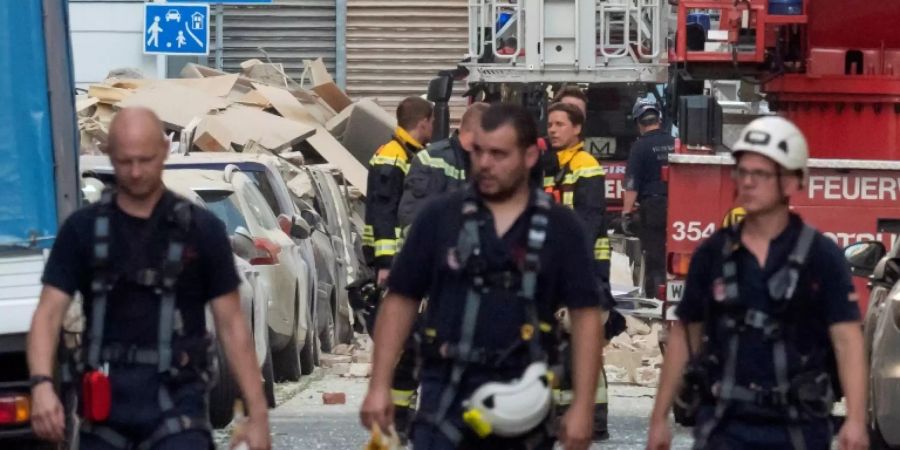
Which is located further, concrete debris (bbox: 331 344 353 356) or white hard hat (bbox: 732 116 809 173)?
concrete debris (bbox: 331 344 353 356)

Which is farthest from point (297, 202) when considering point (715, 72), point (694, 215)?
point (694, 215)

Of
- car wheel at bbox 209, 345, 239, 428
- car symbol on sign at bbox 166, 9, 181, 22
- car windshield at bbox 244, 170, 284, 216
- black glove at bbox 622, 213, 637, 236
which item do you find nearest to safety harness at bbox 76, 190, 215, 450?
car wheel at bbox 209, 345, 239, 428

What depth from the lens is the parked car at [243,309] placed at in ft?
35.1

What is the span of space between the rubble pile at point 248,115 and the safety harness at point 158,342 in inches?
551

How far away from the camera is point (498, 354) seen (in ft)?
19.8

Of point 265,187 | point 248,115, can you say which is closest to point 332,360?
point 265,187

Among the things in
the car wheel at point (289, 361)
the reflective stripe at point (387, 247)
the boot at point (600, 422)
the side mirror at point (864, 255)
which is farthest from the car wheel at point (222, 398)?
the side mirror at point (864, 255)

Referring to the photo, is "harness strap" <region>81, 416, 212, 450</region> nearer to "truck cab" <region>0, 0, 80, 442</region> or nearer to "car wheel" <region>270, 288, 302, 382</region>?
"truck cab" <region>0, 0, 80, 442</region>

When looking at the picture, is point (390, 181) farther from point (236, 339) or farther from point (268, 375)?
point (236, 339)

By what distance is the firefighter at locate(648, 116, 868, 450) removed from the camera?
6.00 metres

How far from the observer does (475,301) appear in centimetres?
605

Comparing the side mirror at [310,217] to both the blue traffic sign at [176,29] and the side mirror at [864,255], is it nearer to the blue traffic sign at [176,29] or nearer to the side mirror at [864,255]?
the side mirror at [864,255]

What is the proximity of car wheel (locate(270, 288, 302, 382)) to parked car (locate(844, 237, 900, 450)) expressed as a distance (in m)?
5.69

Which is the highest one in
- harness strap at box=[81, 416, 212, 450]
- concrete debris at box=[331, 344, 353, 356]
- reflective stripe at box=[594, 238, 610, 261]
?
harness strap at box=[81, 416, 212, 450]
